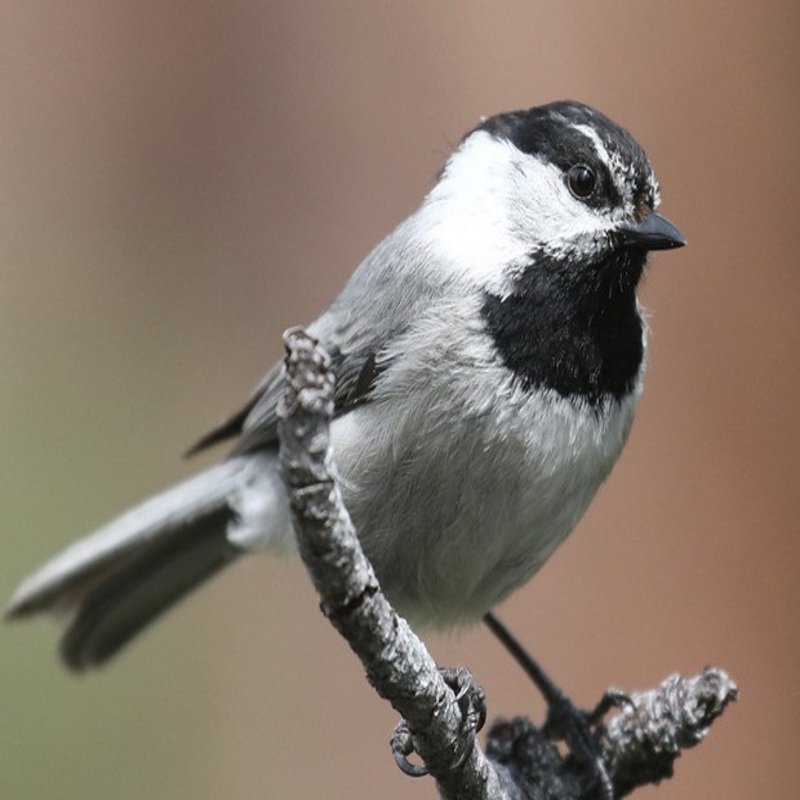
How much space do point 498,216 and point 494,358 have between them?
11.6 inches

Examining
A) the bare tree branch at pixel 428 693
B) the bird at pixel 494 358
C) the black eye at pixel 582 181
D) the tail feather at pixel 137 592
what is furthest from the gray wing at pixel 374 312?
the bare tree branch at pixel 428 693

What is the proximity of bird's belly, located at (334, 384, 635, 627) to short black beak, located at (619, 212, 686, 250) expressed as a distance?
247mm

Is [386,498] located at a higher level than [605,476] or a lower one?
higher

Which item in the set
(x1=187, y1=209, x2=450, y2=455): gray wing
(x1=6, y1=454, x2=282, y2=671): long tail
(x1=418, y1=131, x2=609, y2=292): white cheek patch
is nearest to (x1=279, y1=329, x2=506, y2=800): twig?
(x1=187, y1=209, x2=450, y2=455): gray wing

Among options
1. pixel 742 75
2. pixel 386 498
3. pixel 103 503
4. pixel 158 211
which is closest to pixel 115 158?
pixel 158 211

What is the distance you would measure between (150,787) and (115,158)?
1.58 metres

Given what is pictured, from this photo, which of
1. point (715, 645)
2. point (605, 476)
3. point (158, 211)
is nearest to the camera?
point (605, 476)

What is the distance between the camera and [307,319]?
3453 mm

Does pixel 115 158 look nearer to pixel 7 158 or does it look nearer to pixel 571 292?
pixel 7 158

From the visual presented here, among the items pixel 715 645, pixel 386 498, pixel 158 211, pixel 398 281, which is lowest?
pixel 715 645

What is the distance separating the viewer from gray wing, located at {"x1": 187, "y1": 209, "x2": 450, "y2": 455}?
2143mm

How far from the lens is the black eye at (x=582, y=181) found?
2.18 m

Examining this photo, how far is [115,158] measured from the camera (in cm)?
360

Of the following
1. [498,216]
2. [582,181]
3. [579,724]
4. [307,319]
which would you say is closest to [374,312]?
[498,216]
